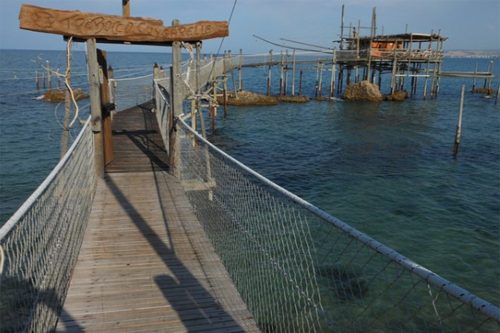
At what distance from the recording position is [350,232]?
252 centimetres

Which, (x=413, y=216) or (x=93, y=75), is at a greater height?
(x=93, y=75)

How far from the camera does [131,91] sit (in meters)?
19.6

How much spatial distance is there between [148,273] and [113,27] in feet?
14.1

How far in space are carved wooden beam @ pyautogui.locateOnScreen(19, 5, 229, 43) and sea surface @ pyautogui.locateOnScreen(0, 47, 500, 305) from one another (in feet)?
4.40

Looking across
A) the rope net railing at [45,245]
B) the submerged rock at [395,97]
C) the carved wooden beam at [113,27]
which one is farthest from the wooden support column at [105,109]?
the submerged rock at [395,97]

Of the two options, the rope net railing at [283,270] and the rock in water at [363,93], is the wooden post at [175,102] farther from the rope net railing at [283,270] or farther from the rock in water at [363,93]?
the rock in water at [363,93]

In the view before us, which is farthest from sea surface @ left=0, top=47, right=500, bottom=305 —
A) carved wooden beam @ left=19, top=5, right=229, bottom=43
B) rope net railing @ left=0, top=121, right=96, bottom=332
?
rope net railing @ left=0, top=121, right=96, bottom=332

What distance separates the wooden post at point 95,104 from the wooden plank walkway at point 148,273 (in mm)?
595

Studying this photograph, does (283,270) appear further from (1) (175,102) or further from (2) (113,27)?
(1) (175,102)

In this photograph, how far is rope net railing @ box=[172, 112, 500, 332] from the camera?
448cm

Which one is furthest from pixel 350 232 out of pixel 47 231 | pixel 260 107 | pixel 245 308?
pixel 260 107

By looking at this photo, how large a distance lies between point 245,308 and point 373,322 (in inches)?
141

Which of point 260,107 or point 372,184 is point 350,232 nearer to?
point 372,184

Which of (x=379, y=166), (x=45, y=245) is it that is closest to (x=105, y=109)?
(x=45, y=245)
